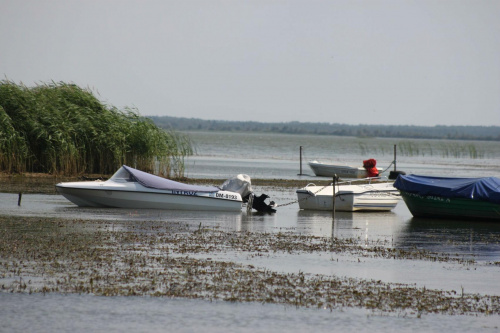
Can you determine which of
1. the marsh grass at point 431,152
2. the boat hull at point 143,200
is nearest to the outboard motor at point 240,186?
the boat hull at point 143,200

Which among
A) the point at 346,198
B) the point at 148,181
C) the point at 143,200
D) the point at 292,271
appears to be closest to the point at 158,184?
the point at 148,181

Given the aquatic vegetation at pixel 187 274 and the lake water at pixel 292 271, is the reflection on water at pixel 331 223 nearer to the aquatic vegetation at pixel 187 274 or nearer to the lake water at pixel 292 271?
the lake water at pixel 292 271

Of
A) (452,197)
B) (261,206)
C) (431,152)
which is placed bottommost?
(261,206)

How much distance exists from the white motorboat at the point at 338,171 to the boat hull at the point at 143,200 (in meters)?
24.3

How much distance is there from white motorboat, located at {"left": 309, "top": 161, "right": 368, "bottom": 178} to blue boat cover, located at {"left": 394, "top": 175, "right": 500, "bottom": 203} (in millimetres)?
22317

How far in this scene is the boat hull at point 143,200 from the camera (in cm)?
2617

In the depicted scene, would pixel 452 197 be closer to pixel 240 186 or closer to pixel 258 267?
pixel 240 186

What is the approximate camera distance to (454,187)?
26.8 metres

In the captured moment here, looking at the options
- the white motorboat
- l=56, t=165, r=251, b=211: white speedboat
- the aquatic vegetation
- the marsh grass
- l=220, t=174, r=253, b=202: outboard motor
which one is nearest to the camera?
the aquatic vegetation

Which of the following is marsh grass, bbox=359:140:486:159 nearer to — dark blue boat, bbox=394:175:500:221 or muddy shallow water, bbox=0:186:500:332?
dark blue boat, bbox=394:175:500:221

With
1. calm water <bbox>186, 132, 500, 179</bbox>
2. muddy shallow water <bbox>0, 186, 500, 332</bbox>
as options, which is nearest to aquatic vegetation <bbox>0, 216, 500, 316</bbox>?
muddy shallow water <bbox>0, 186, 500, 332</bbox>

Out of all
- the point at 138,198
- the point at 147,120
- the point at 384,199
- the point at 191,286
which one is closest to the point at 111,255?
the point at 191,286

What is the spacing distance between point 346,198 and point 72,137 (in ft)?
50.0

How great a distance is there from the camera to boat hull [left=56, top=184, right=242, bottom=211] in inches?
1030
